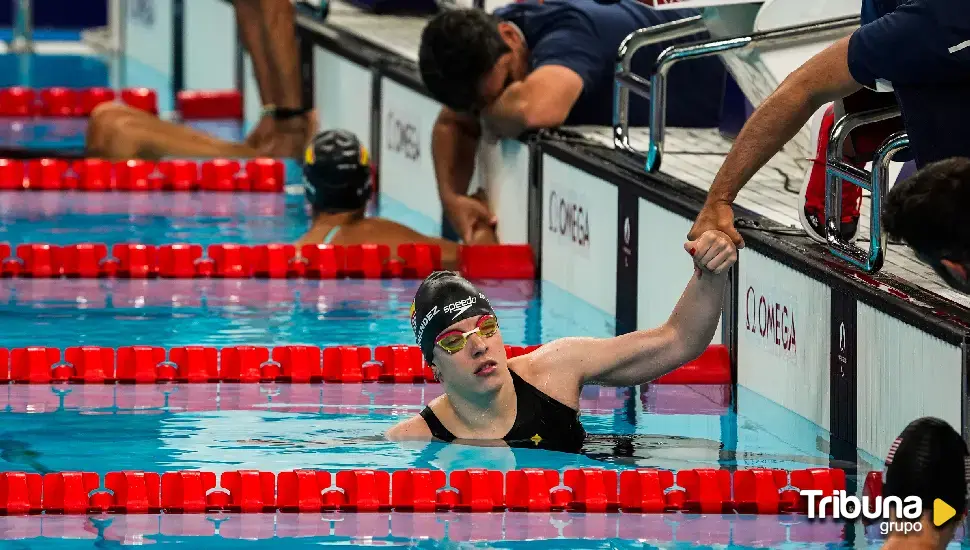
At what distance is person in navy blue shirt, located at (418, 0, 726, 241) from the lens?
6941mm

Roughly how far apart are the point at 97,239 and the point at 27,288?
1011 mm

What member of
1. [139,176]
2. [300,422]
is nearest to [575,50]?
[300,422]

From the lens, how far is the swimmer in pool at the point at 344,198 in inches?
274

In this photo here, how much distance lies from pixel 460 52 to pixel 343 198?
27.6 inches

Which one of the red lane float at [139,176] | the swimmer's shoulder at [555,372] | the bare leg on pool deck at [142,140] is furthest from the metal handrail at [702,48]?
Answer: the bare leg on pool deck at [142,140]

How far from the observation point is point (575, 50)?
710cm

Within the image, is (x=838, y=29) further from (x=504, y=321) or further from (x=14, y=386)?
(x=14, y=386)

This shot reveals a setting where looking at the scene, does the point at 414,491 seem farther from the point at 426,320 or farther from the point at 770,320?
the point at 770,320

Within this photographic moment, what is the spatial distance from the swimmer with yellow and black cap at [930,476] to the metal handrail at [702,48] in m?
2.55

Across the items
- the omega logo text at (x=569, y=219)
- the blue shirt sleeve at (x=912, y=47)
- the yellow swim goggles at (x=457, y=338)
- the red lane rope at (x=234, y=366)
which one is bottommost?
the red lane rope at (x=234, y=366)

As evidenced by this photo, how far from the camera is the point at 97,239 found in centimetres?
786

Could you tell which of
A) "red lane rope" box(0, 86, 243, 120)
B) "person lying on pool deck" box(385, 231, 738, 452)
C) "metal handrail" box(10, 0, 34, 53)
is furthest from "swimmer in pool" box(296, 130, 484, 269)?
"metal handrail" box(10, 0, 34, 53)

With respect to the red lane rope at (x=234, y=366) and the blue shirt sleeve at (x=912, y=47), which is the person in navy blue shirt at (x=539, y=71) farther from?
the blue shirt sleeve at (x=912, y=47)

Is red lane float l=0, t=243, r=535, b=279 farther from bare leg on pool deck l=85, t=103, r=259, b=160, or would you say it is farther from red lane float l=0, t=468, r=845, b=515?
red lane float l=0, t=468, r=845, b=515
